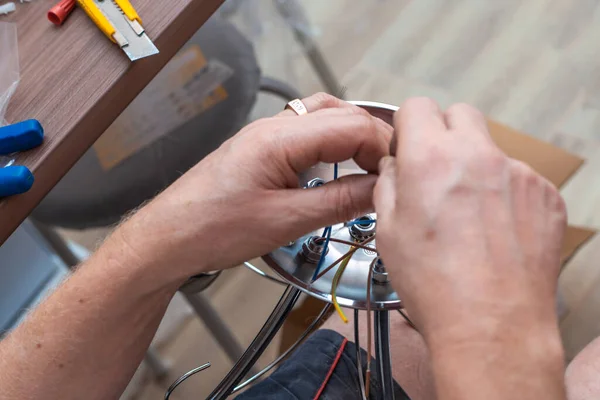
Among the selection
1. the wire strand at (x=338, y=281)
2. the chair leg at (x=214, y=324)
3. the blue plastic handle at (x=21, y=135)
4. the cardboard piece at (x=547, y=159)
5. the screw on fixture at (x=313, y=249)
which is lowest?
the cardboard piece at (x=547, y=159)

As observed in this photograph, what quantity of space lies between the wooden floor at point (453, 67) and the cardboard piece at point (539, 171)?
0.20 m

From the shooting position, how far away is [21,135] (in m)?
0.62

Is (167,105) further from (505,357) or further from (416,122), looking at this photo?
(505,357)

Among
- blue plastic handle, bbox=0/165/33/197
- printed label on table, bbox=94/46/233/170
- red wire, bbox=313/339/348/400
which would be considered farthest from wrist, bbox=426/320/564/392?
printed label on table, bbox=94/46/233/170

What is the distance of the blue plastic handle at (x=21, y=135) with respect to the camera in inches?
24.2

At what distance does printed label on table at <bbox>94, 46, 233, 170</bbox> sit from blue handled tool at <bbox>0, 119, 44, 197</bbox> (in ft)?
1.05

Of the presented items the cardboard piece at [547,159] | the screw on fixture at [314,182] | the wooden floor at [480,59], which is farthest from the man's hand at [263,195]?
the wooden floor at [480,59]

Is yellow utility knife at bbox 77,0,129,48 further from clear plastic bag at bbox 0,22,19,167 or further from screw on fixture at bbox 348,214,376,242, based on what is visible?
screw on fixture at bbox 348,214,376,242

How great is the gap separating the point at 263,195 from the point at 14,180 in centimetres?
29

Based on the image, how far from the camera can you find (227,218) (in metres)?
0.53

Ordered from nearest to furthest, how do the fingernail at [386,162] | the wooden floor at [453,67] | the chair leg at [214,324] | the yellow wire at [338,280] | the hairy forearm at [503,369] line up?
the hairy forearm at [503,369], the fingernail at [386,162], the yellow wire at [338,280], the chair leg at [214,324], the wooden floor at [453,67]

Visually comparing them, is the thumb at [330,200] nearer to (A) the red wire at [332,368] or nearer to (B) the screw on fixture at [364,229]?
(B) the screw on fixture at [364,229]

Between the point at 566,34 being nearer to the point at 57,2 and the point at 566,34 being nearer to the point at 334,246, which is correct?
the point at 334,246

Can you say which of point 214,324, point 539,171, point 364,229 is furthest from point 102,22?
point 539,171
